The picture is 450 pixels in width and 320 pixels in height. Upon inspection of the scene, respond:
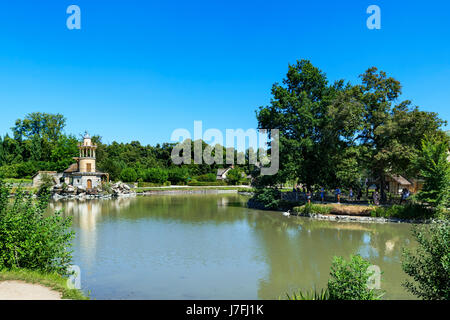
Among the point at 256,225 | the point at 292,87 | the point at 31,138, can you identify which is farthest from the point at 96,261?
the point at 31,138

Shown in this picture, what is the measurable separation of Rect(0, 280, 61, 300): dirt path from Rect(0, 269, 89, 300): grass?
0.15 meters

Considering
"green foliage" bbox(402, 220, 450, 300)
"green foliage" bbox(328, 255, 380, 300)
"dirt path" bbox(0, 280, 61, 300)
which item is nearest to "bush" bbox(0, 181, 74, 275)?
"dirt path" bbox(0, 280, 61, 300)

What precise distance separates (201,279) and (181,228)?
35.0ft

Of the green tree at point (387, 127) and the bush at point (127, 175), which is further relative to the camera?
the bush at point (127, 175)

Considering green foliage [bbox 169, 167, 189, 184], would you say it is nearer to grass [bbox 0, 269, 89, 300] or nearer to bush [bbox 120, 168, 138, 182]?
bush [bbox 120, 168, 138, 182]

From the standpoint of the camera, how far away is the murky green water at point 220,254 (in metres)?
10.6

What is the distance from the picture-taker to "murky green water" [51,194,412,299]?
10.6 m

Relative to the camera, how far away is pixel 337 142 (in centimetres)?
2791

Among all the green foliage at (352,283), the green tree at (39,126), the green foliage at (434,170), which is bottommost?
the green foliage at (352,283)

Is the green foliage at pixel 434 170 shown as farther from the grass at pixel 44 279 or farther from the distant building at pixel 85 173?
the distant building at pixel 85 173

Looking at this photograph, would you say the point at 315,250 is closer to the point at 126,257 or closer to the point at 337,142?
the point at 126,257

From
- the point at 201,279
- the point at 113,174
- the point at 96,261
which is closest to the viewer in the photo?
the point at 201,279

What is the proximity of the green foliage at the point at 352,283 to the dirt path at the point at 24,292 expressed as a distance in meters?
6.20

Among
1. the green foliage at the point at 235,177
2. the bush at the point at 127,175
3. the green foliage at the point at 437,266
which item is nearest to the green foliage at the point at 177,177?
the bush at the point at 127,175
